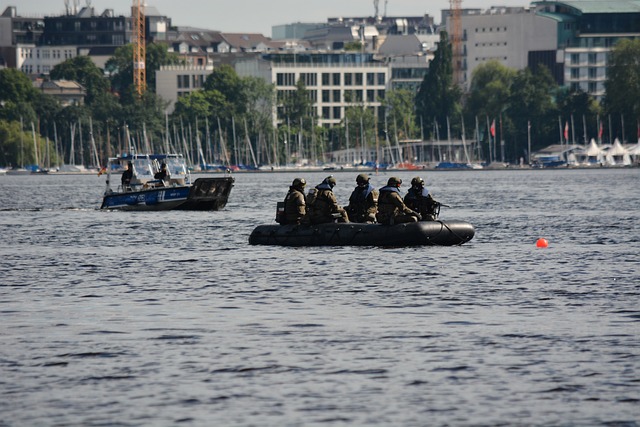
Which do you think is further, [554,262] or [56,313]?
[554,262]

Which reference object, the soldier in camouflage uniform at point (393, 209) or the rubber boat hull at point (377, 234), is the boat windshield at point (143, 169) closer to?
the rubber boat hull at point (377, 234)

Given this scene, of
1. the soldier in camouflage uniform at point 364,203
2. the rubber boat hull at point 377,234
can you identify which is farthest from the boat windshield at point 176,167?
the soldier in camouflage uniform at point 364,203

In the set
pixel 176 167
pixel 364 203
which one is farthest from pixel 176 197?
pixel 364 203

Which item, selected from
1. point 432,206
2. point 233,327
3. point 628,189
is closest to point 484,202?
point 628,189

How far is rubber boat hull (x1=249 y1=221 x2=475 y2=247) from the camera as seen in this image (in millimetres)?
53281

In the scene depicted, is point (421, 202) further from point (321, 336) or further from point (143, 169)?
point (143, 169)

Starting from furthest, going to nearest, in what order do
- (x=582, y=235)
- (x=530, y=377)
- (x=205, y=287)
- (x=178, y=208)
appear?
(x=178, y=208) → (x=582, y=235) → (x=205, y=287) → (x=530, y=377)

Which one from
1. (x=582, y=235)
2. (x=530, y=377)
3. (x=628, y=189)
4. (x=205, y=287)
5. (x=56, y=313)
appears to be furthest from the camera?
(x=628, y=189)

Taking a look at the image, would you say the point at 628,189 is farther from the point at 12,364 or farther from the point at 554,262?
the point at 12,364

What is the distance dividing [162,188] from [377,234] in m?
34.6

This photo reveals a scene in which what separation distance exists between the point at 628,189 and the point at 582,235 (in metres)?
80.5

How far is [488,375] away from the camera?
29625 millimetres

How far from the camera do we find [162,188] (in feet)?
285

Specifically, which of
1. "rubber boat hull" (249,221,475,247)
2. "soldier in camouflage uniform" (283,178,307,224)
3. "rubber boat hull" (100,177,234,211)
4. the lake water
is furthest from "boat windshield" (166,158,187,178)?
"soldier in camouflage uniform" (283,178,307,224)
